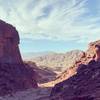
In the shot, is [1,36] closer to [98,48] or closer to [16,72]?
[16,72]

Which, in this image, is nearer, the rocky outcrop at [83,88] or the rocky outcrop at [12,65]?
the rocky outcrop at [83,88]

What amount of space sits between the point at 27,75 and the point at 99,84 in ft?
179

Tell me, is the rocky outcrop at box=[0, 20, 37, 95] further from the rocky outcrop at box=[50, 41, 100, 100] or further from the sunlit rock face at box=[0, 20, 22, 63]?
the rocky outcrop at box=[50, 41, 100, 100]

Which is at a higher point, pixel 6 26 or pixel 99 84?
pixel 6 26

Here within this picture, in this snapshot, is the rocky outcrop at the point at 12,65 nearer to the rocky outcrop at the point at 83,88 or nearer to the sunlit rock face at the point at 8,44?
the sunlit rock face at the point at 8,44

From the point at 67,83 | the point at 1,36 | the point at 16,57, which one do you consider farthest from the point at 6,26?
the point at 67,83

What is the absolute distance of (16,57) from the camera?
9638cm

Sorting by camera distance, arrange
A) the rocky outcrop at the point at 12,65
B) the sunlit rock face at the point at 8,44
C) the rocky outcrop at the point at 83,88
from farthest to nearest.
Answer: the sunlit rock face at the point at 8,44 → the rocky outcrop at the point at 12,65 → the rocky outcrop at the point at 83,88

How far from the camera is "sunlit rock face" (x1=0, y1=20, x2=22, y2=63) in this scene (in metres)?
91.9

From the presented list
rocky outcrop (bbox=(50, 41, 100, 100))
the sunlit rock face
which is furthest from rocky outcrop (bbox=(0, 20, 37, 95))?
rocky outcrop (bbox=(50, 41, 100, 100))

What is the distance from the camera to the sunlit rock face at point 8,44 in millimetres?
91938

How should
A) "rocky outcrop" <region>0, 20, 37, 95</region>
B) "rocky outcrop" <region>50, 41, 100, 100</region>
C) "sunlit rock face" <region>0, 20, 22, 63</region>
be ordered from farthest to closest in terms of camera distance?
"sunlit rock face" <region>0, 20, 22, 63</region> → "rocky outcrop" <region>0, 20, 37, 95</region> → "rocky outcrop" <region>50, 41, 100, 100</region>

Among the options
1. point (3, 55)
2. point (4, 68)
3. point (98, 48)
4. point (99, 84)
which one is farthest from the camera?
point (98, 48)

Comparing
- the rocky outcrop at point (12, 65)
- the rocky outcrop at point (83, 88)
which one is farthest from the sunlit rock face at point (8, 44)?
the rocky outcrop at point (83, 88)
